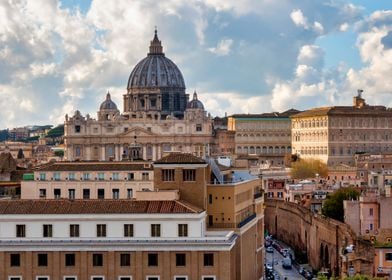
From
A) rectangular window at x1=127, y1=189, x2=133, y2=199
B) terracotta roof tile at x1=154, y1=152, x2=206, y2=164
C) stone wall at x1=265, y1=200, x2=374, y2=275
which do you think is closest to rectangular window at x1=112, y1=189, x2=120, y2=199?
rectangular window at x1=127, y1=189, x2=133, y2=199

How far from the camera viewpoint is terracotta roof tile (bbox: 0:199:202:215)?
169 feet

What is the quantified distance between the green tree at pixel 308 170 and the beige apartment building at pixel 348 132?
9746mm

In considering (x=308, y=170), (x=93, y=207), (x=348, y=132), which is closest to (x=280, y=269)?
(x=93, y=207)

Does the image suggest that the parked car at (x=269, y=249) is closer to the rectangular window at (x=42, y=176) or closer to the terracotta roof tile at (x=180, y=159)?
the rectangular window at (x=42, y=176)

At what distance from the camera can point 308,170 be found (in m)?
147

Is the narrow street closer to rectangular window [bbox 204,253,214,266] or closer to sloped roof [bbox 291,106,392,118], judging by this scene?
rectangular window [bbox 204,253,214,266]

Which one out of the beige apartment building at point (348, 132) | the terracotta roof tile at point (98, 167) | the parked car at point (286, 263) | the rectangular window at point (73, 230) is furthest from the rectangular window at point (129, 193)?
the beige apartment building at point (348, 132)

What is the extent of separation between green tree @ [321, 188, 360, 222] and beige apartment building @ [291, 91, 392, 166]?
67884 millimetres

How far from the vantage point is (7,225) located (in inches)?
2045

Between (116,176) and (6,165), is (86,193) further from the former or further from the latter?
(6,165)

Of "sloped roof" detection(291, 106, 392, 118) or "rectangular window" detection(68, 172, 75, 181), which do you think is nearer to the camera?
"rectangular window" detection(68, 172, 75, 181)

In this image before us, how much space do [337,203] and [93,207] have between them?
4296 cm

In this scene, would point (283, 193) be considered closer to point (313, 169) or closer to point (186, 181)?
point (313, 169)

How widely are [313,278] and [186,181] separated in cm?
2081
